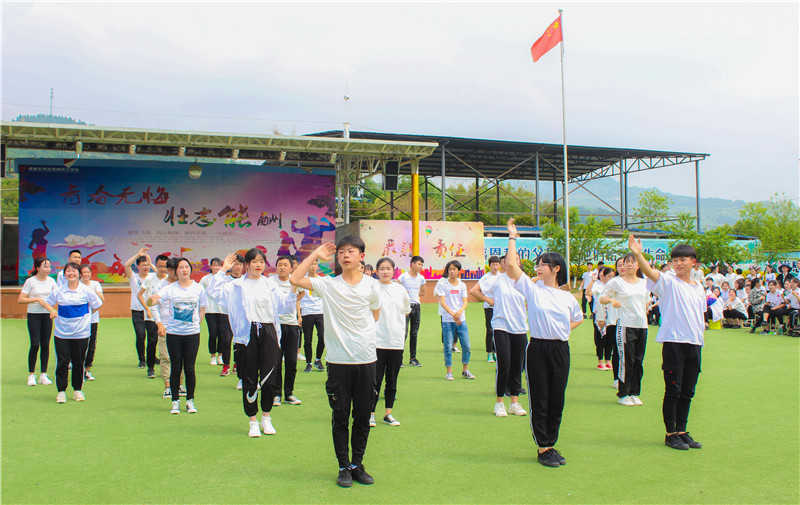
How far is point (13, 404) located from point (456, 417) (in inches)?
197

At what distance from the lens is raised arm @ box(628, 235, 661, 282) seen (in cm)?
485

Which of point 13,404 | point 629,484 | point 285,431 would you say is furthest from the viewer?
point 13,404

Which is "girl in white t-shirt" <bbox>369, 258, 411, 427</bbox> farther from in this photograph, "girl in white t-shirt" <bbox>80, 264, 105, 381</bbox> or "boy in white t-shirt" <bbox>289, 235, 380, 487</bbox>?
"girl in white t-shirt" <bbox>80, 264, 105, 381</bbox>

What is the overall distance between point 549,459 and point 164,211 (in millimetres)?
19947

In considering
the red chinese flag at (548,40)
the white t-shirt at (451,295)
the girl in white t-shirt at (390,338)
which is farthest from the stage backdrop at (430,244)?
the girl in white t-shirt at (390,338)

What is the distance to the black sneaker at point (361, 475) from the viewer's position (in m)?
4.25

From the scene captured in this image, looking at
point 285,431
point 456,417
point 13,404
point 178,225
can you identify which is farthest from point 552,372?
point 178,225

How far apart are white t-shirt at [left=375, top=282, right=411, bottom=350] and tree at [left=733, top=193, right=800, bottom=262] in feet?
95.4

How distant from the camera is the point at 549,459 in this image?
464 centimetres

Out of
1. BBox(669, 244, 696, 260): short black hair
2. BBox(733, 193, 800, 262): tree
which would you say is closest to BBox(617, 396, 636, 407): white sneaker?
BBox(669, 244, 696, 260): short black hair

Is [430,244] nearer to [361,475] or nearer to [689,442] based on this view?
[689,442]

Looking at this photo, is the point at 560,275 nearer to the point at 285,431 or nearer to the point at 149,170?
the point at 285,431

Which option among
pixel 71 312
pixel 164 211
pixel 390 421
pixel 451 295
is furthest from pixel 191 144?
pixel 390 421

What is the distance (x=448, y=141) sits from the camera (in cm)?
2641
